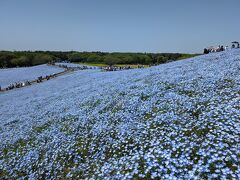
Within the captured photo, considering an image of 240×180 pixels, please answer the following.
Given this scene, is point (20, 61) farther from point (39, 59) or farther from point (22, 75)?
point (22, 75)

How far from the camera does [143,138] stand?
9.88m

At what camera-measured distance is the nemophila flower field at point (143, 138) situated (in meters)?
7.57

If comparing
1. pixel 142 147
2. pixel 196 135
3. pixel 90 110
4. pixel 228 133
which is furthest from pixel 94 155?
pixel 90 110

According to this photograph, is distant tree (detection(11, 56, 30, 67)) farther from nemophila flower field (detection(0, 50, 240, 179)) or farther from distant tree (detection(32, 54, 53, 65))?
nemophila flower field (detection(0, 50, 240, 179))

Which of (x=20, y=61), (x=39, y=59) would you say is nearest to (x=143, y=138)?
(x=39, y=59)

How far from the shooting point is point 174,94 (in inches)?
577

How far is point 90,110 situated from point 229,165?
11.4 metres

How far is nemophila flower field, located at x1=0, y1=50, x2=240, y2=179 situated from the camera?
24.8 feet

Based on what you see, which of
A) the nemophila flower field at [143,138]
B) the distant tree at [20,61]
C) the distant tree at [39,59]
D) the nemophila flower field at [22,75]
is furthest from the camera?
the distant tree at [39,59]

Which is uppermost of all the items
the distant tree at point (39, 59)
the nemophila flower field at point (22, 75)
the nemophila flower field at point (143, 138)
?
the distant tree at point (39, 59)

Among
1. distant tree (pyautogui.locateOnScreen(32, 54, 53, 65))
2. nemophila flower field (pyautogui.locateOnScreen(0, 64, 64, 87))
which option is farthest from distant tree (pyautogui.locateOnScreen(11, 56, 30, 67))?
nemophila flower field (pyautogui.locateOnScreen(0, 64, 64, 87))

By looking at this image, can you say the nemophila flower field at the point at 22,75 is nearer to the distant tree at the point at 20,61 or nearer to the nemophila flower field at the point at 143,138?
the distant tree at the point at 20,61

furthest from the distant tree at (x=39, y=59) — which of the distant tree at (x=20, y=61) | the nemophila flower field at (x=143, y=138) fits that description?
the nemophila flower field at (x=143, y=138)

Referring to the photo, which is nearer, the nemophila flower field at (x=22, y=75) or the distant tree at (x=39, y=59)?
the nemophila flower field at (x=22, y=75)
